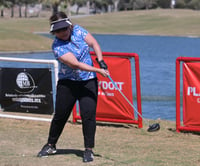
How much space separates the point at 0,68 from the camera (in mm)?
10023

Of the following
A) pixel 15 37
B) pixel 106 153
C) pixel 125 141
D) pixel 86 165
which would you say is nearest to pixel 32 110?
pixel 125 141

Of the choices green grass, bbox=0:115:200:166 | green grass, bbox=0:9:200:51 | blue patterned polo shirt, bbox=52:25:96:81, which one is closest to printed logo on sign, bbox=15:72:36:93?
green grass, bbox=0:115:200:166

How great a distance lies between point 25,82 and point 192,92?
3.00 meters

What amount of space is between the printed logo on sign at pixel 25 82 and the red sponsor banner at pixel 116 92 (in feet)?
4.10

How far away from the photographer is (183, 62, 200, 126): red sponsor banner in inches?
337

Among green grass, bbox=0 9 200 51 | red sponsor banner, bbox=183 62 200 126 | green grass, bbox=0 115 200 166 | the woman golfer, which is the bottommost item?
green grass, bbox=0 9 200 51

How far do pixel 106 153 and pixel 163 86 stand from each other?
15.4 metres

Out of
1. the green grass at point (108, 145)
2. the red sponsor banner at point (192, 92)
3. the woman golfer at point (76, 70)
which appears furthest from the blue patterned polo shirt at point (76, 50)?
the red sponsor banner at point (192, 92)

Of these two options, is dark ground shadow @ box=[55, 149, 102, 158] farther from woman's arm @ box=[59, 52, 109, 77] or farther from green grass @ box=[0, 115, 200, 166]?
woman's arm @ box=[59, 52, 109, 77]

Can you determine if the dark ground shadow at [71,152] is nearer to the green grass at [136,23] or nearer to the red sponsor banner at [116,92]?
the red sponsor banner at [116,92]

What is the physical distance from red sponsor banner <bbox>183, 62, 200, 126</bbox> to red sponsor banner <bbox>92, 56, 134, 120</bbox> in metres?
0.95

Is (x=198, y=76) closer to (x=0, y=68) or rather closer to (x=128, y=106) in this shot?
(x=128, y=106)

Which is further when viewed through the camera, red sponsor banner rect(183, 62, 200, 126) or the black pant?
red sponsor banner rect(183, 62, 200, 126)

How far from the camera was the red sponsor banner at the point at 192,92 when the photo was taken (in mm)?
8570
